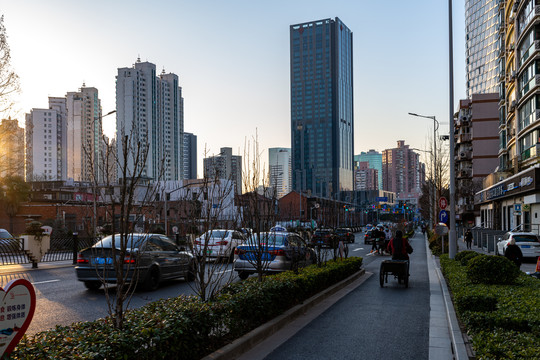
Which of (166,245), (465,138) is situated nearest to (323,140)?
(465,138)

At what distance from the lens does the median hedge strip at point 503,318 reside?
4898 mm

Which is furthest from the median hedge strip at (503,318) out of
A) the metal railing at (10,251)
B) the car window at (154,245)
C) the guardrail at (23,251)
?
the metal railing at (10,251)

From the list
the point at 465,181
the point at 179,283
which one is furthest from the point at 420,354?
the point at 465,181

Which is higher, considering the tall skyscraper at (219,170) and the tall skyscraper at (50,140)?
the tall skyscraper at (50,140)

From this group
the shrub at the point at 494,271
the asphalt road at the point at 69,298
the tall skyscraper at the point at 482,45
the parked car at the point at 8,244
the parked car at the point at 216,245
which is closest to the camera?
the parked car at the point at 216,245

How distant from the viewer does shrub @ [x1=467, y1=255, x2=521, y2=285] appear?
9.77 metres

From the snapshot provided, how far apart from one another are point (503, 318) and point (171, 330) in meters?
4.09

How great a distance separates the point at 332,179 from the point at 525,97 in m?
147

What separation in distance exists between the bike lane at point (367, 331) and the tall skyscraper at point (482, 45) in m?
125

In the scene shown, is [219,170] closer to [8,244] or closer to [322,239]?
[322,239]

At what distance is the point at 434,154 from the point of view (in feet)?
129

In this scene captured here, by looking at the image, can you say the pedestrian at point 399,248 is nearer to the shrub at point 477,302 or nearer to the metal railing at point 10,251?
the shrub at point 477,302

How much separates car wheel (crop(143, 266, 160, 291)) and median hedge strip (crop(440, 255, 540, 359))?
767 centimetres

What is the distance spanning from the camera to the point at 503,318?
6.23m
